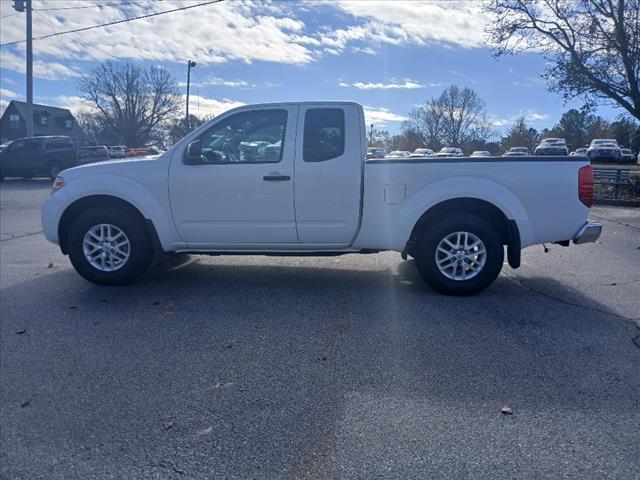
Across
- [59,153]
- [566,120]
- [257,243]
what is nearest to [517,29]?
[257,243]

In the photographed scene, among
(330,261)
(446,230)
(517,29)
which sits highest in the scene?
(517,29)

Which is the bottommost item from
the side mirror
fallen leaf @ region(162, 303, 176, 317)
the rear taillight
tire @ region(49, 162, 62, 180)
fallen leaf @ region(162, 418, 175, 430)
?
fallen leaf @ region(162, 418, 175, 430)

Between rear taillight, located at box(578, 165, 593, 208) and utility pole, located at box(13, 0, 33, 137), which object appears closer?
rear taillight, located at box(578, 165, 593, 208)

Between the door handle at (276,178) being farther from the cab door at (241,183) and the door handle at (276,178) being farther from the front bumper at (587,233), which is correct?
the front bumper at (587,233)

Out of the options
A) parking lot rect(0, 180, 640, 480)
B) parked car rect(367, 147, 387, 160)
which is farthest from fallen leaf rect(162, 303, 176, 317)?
parked car rect(367, 147, 387, 160)

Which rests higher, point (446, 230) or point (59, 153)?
point (59, 153)

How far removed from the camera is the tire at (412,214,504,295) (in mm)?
5516

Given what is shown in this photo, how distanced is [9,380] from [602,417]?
4.04m

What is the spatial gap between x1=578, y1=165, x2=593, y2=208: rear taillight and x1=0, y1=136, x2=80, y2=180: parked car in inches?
931

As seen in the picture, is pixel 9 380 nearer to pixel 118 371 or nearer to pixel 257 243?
pixel 118 371

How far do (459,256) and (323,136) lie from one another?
194 centimetres

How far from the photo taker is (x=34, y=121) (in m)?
64.9

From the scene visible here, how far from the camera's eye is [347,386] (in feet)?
12.0

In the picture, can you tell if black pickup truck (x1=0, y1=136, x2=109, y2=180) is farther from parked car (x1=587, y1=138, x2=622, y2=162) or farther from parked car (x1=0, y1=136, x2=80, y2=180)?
parked car (x1=587, y1=138, x2=622, y2=162)
